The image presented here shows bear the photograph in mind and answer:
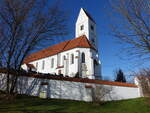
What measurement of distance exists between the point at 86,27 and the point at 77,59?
11.0 meters

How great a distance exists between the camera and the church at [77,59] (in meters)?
28.1

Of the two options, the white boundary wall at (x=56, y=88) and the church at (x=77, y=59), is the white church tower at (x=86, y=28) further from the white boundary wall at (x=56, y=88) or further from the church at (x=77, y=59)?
the white boundary wall at (x=56, y=88)

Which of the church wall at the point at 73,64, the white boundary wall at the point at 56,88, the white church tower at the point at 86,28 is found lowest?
the white boundary wall at the point at 56,88

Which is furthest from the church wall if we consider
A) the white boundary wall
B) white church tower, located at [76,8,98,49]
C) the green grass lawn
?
the green grass lawn

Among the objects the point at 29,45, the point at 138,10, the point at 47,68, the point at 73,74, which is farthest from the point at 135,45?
the point at 47,68

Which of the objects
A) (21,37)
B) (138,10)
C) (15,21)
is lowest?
(138,10)

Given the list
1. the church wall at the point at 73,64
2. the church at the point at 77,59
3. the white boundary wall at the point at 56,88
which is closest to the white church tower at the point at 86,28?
the church at the point at 77,59

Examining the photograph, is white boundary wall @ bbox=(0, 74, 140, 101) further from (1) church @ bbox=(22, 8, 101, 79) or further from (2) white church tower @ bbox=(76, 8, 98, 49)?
(2) white church tower @ bbox=(76, 8, 98, 49)

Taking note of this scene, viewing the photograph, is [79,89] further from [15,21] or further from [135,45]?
[135,45]

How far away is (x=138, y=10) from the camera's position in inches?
202

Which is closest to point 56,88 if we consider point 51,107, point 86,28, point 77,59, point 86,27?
point 51,107

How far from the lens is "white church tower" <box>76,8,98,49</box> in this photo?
3581cm

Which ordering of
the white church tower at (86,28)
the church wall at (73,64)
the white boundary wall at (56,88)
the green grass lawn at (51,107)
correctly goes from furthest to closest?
the white church tower at (86,28)
the church wall at (73,64)
the white boundary wall at (56,88)
the green grass lawn at (51,107)

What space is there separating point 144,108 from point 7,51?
43.8ft
